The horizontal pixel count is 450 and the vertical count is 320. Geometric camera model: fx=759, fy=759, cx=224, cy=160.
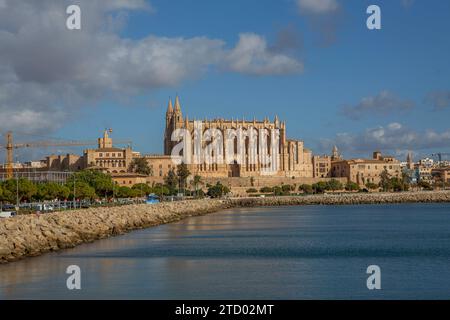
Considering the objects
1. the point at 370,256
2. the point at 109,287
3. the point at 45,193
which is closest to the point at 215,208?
the point at 45,193

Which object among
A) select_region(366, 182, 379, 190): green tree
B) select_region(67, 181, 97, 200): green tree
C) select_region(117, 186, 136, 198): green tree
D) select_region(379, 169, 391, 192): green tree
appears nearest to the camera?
select_region(67, 181, 97, 200): green tree

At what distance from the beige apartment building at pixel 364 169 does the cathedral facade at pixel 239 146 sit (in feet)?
31.1

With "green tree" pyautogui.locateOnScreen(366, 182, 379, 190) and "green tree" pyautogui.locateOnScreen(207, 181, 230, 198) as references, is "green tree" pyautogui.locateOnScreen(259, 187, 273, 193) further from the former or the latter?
"green tree" pyautogui.locateOnScreen(366, 182, 379, 190)

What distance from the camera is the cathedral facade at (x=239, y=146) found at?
106062 mm

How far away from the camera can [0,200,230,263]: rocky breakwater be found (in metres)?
24.7

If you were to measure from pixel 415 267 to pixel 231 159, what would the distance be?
279ft

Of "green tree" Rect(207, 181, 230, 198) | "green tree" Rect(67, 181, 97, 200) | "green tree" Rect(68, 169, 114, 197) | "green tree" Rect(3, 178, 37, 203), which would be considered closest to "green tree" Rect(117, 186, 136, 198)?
"green tree" Rect(68, 169, 114, 197)

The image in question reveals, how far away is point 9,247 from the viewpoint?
78.3 feet

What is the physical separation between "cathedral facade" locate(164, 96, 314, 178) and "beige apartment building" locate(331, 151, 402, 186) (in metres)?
9.48

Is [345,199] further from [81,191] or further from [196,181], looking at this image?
[81,191]

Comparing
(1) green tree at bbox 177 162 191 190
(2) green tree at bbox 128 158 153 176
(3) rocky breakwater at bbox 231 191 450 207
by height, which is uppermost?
(2) green tree at bbox 128 158 153 176
